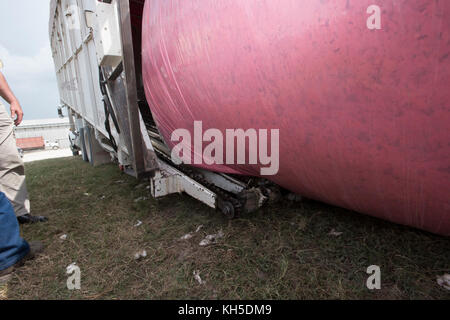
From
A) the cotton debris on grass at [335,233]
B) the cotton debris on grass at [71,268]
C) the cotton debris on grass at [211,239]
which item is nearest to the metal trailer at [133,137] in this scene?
the cotton debris on grass at [211,239]

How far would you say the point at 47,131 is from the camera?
2838 centimetres

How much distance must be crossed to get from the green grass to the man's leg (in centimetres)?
26

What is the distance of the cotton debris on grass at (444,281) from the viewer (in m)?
1.11

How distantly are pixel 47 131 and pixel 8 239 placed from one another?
3468 cm

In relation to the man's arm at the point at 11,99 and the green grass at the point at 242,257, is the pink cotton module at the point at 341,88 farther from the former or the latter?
the man's arm at the point at 11,99

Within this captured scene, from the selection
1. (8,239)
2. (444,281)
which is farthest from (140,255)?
(444,281)

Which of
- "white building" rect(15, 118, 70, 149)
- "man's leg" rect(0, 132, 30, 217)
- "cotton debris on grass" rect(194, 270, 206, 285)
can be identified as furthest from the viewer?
"white building" rect(15, 118, 70, 149)

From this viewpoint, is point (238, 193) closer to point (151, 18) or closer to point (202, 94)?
point (202, 94)

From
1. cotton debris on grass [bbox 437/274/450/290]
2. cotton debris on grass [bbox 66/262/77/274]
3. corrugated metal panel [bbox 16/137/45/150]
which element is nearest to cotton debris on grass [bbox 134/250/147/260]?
cotton debris on grass [bbox 66/262/77/274]

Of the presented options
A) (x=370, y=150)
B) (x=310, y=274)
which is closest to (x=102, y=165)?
(x=310, y=274)

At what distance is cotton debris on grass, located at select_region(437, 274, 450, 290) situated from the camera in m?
1.11

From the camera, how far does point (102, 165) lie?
492cm

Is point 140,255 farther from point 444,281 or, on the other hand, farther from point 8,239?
point 444,281

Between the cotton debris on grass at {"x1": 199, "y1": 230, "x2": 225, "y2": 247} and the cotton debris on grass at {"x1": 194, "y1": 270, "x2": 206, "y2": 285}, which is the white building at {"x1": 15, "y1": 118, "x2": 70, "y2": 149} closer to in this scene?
the cotton debris on grass at {"x1": 199, "y1": 230, "x2": 225, "y2": 247}
